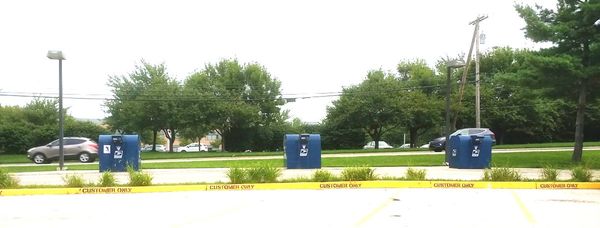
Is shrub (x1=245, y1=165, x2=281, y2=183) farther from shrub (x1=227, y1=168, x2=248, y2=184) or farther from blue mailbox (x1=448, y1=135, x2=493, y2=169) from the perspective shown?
blue mailbox (x1=448, y1=135, x2=493, y2=169)

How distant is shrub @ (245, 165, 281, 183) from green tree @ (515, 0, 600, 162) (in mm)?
9901

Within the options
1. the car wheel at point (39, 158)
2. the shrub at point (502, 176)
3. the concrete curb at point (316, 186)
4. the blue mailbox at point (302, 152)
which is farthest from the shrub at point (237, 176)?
the car wheel at point (39, 158)

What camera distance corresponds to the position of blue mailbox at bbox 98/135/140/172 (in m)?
18.0

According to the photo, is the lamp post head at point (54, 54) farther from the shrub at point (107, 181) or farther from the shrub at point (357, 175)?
the shrub at point (357, 175)

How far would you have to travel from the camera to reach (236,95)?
46.5 m

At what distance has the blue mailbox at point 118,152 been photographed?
1805cm

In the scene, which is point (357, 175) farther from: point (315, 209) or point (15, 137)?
point (15, 137)

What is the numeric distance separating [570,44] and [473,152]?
17.6 feet

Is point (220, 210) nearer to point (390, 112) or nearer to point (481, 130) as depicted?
point (481, 130)

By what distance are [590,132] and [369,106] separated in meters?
20.0

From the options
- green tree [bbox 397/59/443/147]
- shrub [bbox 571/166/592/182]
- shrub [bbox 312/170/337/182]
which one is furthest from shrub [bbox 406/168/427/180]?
green tree [bbox 397/59/443/147]

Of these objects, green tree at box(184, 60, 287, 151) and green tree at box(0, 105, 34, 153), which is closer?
green tree at box(0, 105, 34, 153)

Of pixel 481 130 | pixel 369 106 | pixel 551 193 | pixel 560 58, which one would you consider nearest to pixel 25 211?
pixel 551 193

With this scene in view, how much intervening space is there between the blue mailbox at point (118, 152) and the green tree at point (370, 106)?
26800 millimetres
